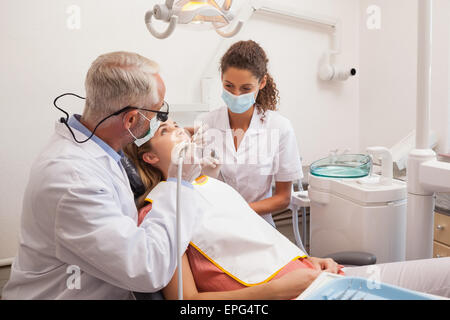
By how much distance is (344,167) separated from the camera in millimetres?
1495

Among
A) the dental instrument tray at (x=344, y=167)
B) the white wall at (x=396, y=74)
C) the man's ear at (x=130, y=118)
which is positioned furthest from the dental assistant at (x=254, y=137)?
the white wall at (x=396, y=74)

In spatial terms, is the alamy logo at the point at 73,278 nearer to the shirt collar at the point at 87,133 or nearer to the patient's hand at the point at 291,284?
the shirt collar at the point at 87,133

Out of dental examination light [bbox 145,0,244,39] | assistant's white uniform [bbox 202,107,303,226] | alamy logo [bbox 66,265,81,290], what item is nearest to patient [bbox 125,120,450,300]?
alamy logo [bbox 66,265,81,290]

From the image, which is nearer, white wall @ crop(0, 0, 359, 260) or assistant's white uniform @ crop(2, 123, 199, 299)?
assistant's white uniform @ crop(2, 123, 199, 299)

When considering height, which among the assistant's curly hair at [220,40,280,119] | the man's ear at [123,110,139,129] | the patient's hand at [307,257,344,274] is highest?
the assistant's curly hair at [220,40,280,119]

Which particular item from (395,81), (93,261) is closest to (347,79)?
(395,81)

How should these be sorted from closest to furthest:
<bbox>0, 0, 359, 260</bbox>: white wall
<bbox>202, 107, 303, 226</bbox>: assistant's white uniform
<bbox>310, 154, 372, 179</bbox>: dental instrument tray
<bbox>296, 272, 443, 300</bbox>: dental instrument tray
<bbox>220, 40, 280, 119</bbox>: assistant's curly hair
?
<bbox>296, 272, 443, 300</bbox>: dental instrument tray, <bbox>310, 154, 372, 179</bbox>: dental instrument tray, <bbox>220, 40, 280, 119</bbox>: assistant's curly hair, <bbox>202, 107, 303, 226</bbox>: assistant's white uniform, <bbox>0, 0, 359, 260</bbox>: white wall

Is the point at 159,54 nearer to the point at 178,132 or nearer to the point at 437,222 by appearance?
the point at 178,132

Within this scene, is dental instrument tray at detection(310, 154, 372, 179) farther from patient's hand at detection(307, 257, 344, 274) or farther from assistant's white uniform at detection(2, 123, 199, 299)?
assistant's white uniform at detection(2, 123, 199, 299)

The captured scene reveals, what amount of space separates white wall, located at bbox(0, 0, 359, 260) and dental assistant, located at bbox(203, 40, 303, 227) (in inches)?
32.9

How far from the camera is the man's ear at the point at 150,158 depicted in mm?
1231

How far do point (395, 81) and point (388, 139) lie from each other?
0.45 metres

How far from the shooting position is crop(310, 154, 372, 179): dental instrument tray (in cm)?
143

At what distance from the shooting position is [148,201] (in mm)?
1132
